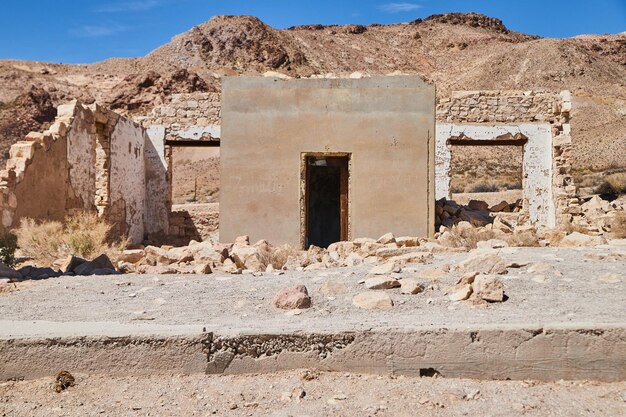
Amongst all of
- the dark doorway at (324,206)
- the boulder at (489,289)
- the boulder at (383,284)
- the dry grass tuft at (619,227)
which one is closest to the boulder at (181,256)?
the boulder at (383,284)

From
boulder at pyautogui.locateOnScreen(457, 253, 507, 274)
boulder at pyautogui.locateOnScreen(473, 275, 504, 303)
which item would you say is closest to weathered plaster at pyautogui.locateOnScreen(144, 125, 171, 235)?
boulder at pyautogui.locateOnScreen(457, 253, 507, 274)

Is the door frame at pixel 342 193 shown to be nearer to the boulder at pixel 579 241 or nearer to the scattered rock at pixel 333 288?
the boulder at pixel 579 241

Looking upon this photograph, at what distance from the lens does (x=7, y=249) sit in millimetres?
8195

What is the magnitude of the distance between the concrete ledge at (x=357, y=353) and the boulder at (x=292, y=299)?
820mm

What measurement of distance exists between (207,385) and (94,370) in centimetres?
79

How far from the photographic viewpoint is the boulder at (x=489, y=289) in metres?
4.66

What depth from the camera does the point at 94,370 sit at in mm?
3918

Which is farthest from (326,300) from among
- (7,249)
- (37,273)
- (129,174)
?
(129,174)

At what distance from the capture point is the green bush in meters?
8.13

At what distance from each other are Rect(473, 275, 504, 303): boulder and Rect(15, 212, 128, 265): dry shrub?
6472 mm

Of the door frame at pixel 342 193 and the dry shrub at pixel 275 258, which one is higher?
the door frame at pixel 342 193

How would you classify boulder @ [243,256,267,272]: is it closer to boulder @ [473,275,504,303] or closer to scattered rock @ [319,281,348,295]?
scattered rock @ [319,281,348,295]

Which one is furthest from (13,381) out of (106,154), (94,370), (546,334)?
(106,154)

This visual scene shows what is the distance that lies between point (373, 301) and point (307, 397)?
1.28 meters
